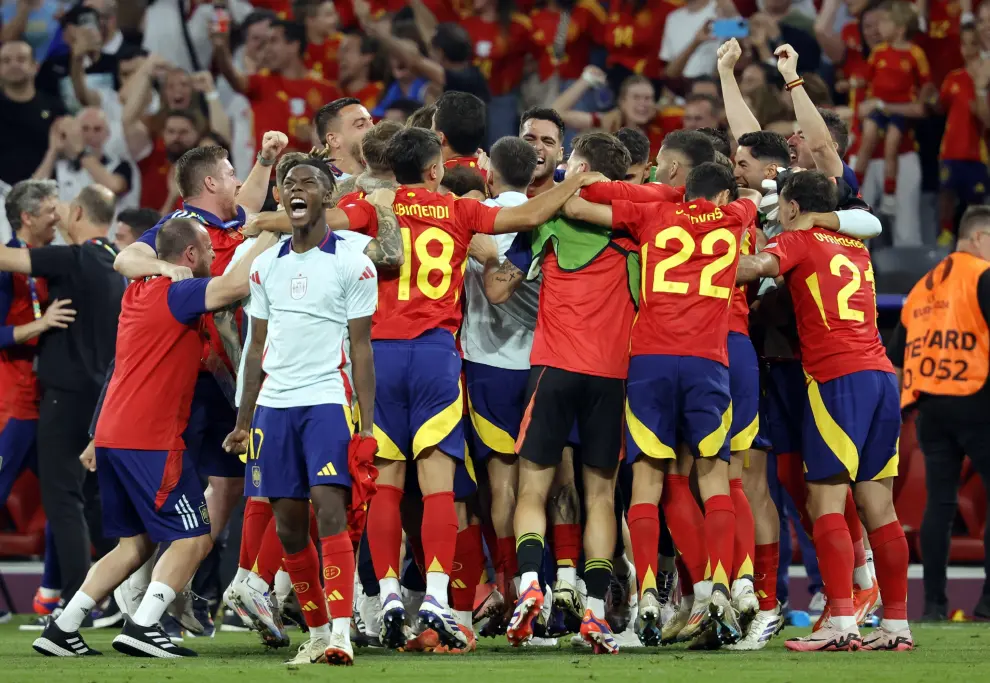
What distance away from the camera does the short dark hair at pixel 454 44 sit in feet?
46.0

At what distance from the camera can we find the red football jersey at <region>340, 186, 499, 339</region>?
734 cm

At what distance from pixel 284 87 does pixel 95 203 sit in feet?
17.8

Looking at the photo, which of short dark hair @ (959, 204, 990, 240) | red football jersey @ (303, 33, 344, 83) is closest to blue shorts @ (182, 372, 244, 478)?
short dark hair @ (959, 204, 990, 240)

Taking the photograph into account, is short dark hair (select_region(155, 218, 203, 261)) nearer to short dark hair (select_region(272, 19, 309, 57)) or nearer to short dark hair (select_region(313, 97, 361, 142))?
short dark hair (select_region(313, 97, 361, 142))

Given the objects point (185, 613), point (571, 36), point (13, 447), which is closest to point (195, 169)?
point (185, 613)

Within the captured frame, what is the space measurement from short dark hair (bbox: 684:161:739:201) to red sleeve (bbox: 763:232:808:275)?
35cm

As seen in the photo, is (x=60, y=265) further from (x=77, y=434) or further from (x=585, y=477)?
(x=585, y=477)

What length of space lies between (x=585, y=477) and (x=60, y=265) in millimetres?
4038

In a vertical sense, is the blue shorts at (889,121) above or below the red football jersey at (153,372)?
above

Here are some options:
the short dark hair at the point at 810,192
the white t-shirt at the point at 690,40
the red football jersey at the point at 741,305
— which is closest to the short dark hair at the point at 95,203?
the red football jersey at the point at 741,305

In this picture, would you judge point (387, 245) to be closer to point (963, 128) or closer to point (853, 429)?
point (853, 429)

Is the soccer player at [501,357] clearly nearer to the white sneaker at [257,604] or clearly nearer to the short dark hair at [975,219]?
the white sneaker at [257,604]

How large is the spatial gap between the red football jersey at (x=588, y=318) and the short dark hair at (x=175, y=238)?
71.0 inches

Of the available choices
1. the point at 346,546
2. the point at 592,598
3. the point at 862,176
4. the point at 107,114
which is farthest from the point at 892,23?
the point at 346,546
